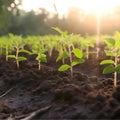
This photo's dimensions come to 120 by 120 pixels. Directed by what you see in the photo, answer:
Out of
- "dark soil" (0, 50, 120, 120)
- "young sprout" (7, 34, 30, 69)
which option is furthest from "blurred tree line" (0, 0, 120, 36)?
"dark soil" (0, 50, 120, 120)

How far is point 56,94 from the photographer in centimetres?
392

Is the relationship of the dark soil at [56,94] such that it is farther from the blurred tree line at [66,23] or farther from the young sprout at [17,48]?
the blurred tree line at [66,23]

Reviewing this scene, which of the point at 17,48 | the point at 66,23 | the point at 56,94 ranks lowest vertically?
the point at 56,94

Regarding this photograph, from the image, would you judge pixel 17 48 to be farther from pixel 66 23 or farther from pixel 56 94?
pixel 66 23

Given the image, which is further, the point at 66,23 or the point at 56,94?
the point at 66,23

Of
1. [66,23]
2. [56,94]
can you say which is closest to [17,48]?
[56,94]

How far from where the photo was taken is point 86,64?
703 centimetres

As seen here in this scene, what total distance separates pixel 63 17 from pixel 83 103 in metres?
29.9

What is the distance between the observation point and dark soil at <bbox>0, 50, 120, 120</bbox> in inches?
133

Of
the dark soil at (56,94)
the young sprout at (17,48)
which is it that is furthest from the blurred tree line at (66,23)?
the dark soil at (56,94)

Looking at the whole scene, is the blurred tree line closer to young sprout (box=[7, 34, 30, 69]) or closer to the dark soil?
young sprout (box=[7, 34, 30, 69])

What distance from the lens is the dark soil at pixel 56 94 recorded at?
3.38 m

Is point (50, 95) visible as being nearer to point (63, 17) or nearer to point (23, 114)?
point (23, 114)

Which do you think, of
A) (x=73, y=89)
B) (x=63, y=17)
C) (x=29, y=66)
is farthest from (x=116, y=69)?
(x=63, y=17)
